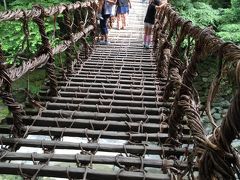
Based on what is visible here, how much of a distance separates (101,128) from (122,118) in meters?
0.27

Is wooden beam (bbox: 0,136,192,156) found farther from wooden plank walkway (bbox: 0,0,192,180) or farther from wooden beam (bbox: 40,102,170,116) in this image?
wooden beam (bbox: 40,102,170,116)

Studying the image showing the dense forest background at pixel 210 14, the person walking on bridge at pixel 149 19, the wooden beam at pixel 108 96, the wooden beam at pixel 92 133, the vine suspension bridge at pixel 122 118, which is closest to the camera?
the vine suspension bridge at pixel 122 118

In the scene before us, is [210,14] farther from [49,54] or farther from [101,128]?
[101,128]

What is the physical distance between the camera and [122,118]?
3311 mm

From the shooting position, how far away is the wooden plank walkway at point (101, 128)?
91.3 inches

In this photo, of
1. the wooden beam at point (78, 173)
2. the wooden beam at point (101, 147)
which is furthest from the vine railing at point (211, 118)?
the wooden beam at point (78, 173)

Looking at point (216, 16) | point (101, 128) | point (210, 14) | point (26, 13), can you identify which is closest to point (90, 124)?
point (101, 128)

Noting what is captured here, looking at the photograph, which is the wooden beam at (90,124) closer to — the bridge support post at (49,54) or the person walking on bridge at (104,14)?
the bridge support post at (49,54)

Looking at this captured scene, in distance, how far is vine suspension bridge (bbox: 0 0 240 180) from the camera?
1646 mm

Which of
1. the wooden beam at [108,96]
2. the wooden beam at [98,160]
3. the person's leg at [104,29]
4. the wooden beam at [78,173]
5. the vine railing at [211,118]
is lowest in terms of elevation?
the person's leg at [104,29]

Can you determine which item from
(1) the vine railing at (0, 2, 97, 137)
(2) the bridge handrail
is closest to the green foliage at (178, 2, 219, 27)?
(1) the vine railing at (0, 2, 97, 137)

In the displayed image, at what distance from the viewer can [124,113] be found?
11.6ft

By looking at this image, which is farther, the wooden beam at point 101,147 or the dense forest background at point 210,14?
the dense forest background at point 210,14

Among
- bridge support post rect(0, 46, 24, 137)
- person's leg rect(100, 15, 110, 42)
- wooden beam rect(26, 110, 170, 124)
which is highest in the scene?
bridge support post rect(0, 46, 24, 137)
